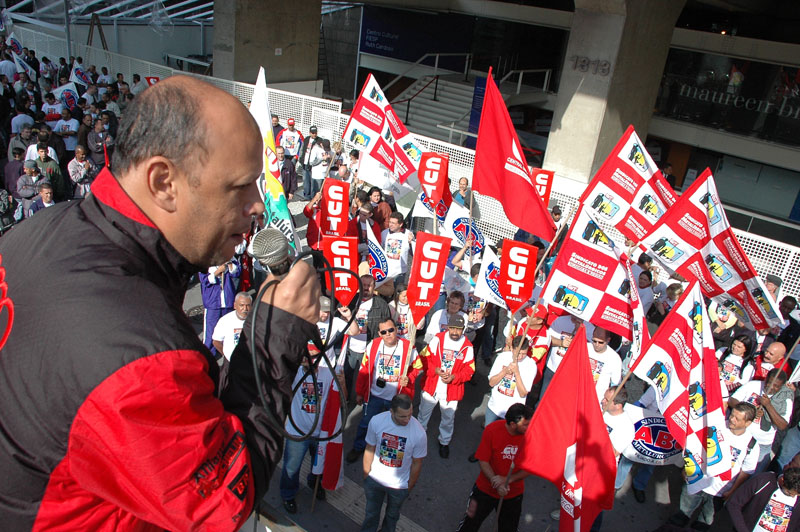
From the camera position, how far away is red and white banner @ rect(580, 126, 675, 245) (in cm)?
751

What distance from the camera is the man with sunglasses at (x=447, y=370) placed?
22.1 feet

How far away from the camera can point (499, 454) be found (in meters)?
5.29

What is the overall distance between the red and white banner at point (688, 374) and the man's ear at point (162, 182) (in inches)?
191

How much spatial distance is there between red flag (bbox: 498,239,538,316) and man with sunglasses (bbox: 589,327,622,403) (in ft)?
3.03

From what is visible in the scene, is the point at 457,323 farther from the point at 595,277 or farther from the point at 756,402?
the point at 756,402

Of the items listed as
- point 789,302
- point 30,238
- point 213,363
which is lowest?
point 789,302

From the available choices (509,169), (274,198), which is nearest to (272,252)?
(274,198)

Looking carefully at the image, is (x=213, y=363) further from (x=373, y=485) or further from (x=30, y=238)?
→ (x=373, y=485)

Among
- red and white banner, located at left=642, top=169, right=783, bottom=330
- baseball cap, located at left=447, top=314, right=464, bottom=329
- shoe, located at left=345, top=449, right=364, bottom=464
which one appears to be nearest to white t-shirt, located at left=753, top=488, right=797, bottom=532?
red and white banner, located at left=642, top=169, right=783, bottom=330

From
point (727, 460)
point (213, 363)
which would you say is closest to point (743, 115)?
point (727, 460)

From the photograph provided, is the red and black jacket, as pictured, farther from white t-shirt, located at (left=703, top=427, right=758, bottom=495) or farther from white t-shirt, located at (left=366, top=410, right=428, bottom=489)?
white t-shirt, located at (left=703, top=427, right=758, bottom=495)

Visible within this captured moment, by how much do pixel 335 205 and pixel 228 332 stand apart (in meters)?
2.63

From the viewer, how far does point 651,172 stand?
7.68 meters

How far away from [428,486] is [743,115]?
Result: 16.1 metres
